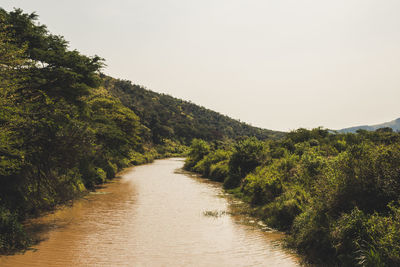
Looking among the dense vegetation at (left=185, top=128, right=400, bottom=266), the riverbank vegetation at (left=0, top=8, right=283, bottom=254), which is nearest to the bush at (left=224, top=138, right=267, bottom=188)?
the dense vegetation at (left=185, top=128, right=400, bottom=266)

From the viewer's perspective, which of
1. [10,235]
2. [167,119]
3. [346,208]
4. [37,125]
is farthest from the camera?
[167,119]

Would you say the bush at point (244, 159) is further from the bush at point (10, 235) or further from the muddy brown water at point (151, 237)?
the bush at point (10, 235)

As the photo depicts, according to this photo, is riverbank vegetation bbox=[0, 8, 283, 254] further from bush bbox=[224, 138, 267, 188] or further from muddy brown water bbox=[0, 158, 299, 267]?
bush bbox=[224, 138, 267, 188]

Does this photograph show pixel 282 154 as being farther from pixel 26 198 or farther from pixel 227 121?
pixel 227 121

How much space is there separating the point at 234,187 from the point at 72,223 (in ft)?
54.0

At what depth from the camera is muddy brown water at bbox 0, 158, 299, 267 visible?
10688mm

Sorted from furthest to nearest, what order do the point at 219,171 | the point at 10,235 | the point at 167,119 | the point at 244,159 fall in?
the point at 167,119, the point at 219,171, the point at 244,159, the point at 10,235

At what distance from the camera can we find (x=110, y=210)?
767 inches

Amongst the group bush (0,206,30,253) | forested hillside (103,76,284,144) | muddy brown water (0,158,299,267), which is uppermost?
forested hillside (103,76,284,144)

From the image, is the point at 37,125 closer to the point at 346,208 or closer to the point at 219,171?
the point at 346,208

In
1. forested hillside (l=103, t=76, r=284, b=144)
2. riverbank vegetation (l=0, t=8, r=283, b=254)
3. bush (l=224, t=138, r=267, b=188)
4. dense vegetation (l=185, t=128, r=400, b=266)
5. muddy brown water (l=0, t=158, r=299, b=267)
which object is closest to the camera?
dense vegetation (l=185, t=128, r=400, b=266)

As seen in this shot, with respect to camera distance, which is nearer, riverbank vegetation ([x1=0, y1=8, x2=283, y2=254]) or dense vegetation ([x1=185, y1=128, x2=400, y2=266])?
dense vegetation ([x1=185, y1=128, x2=400, y2=266])

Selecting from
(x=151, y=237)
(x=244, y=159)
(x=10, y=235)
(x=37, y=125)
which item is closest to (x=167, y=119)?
(x=244, y=159)

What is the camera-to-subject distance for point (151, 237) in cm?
1363
